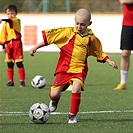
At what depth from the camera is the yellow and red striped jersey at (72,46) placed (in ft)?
26.5

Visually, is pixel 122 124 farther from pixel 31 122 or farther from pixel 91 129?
pixel 31 122

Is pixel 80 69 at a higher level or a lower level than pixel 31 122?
higher

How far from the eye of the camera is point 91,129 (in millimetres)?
7238

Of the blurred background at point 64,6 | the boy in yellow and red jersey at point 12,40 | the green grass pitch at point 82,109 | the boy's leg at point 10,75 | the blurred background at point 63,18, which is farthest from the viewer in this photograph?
the blurred background at point 64,6

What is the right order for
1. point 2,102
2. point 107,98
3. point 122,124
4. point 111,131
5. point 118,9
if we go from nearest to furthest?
point 111,131
point 122,124
point 2,102
point 107,98
point 118,9

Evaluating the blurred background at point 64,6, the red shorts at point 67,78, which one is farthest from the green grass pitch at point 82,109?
the blurred background at point 64,6

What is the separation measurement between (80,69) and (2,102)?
229 centimetres

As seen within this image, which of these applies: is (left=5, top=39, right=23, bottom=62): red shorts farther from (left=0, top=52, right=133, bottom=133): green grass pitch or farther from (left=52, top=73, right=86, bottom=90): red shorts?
(left=52, top=73, right=86, bottom=90): red shorts

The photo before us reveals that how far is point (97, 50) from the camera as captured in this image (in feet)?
27.1

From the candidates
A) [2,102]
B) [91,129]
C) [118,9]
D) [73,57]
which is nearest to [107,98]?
[2,102]

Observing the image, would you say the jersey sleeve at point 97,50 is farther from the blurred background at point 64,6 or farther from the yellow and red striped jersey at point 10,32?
the blurred background at point 64,6

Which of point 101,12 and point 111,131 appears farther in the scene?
point 101,12

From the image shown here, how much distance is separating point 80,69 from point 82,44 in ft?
1.14

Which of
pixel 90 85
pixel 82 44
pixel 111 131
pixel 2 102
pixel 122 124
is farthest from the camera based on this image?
pixel 90 85
